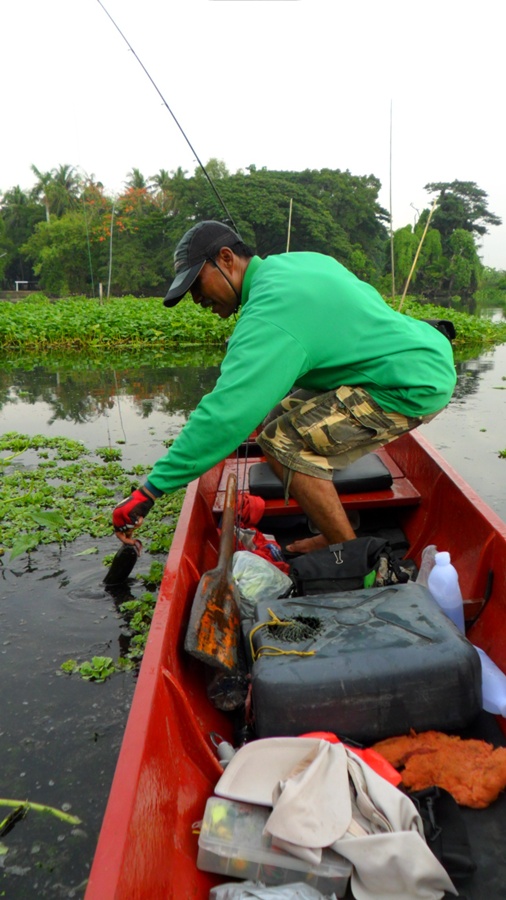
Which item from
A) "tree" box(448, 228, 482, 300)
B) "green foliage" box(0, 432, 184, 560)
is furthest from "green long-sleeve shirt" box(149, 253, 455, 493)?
"tree" box(448, 228, 482, 300)

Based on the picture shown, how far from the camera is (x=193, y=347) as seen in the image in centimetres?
1648

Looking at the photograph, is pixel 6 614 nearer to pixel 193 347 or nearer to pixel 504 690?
pixel 504 690

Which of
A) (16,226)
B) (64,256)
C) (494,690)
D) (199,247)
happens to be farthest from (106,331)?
(16,226)

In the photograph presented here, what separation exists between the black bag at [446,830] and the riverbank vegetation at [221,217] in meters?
34.5

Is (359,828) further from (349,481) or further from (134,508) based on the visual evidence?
(349,481)

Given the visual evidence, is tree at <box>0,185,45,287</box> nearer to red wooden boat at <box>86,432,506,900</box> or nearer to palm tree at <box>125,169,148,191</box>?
palm tree at <box>125,169,148,191</box>

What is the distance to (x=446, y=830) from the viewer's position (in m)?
1.45

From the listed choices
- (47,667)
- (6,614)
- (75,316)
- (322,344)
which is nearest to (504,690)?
(322,344)

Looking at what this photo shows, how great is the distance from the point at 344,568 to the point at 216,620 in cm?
56

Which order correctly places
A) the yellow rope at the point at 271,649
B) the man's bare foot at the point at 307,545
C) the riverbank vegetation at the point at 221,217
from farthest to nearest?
the riverbank vegetation at the point at 221,217 → the man's bare foot at the point at 307,545 → the yellow rope at the point at 271,649

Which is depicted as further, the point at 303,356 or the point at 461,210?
the point at 461,210

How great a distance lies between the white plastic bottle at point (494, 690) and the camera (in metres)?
1.83

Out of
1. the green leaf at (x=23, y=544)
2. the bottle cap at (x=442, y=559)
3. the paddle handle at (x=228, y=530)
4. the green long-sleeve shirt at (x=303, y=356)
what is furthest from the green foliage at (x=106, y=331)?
the bottle cap at (x=442, y=559)

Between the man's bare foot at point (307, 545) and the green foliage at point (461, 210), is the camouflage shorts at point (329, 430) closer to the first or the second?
the man's bare foot at point (307, 545)
